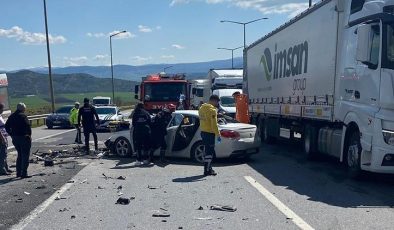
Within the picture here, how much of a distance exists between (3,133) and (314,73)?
286 inches

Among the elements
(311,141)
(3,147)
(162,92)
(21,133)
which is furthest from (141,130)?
(162,92)

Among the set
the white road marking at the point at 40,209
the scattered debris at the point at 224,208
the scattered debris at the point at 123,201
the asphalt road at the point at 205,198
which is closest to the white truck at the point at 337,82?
the asphalt road at the point at 205,198

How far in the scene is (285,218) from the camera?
7.66 meters

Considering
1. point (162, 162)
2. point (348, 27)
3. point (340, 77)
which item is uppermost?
point (348, 27)

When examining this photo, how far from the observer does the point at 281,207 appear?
8.42 meters

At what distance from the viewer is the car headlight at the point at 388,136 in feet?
31.3

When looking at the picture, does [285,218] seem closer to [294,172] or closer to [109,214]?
[109,214]

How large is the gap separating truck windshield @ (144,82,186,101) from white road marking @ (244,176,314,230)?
53.3ft

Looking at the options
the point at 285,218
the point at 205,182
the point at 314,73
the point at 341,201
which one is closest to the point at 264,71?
the point at 314,73

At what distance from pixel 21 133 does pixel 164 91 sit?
15.3 meters

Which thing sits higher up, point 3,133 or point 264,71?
point 264,71

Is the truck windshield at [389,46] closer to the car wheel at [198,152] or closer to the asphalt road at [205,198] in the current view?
the asphalt road at [205,198]

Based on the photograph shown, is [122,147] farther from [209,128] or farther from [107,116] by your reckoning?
[107,116]

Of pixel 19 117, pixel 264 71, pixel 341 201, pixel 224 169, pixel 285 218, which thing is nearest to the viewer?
pixel 285 218
